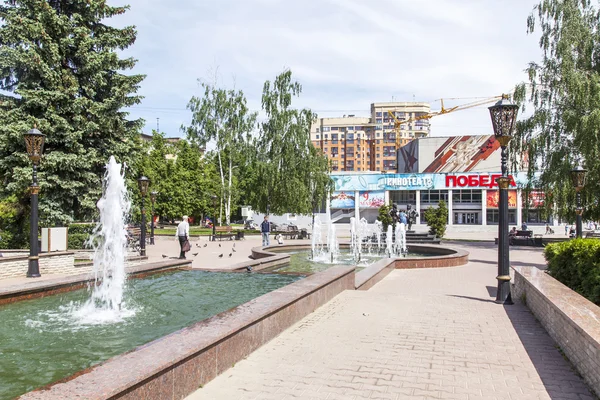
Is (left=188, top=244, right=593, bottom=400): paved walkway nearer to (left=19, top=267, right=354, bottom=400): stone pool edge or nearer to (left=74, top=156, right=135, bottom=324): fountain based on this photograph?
(left=19, top=267, right=354, bottom=400): stone pool edge

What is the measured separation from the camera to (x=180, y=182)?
163 feet

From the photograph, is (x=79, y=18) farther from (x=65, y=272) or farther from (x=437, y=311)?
(x=437, y=311)

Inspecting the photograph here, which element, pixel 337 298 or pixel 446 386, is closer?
pixel 446 386

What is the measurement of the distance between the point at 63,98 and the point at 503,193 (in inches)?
623

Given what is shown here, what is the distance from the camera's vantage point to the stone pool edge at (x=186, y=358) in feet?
10.0

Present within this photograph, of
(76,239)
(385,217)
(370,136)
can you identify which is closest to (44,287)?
(76,239)

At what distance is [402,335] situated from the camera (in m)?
5.89

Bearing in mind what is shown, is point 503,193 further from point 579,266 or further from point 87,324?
point 87,324

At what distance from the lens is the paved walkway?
4.02 m

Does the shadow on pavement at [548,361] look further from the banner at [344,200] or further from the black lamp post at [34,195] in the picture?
the banner at [344,200]

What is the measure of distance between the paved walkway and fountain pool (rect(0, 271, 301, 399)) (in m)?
1.77

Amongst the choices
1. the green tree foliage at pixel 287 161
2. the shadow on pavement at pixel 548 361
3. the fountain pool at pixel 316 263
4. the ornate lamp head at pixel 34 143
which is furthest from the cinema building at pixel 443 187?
the shadow on pavement at pixel 548 361

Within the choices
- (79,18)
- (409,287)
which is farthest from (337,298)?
(79,18)

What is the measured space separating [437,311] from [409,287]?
372cm
